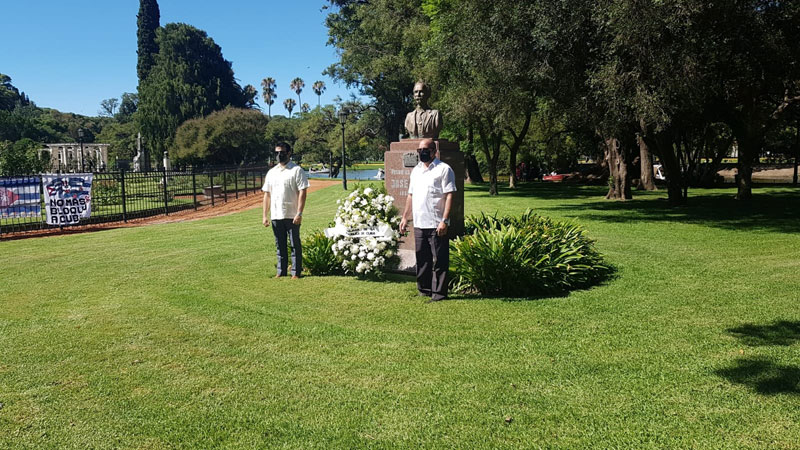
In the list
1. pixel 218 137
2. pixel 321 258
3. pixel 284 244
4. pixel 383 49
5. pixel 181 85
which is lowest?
pixel 321 258

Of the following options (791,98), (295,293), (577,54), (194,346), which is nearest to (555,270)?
(295,293)

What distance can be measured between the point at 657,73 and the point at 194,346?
42.6ft

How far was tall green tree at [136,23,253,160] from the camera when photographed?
71062 mm

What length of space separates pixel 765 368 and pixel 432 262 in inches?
148

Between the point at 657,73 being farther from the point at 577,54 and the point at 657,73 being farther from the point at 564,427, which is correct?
the point at 564,427

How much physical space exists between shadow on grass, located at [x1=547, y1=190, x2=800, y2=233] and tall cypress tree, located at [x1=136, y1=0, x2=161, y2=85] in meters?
82.1

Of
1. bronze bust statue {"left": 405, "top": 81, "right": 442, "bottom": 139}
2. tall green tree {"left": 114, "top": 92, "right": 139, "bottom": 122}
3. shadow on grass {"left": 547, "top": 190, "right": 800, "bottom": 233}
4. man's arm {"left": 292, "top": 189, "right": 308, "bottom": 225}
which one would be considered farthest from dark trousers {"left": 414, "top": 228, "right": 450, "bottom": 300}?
tall green tree {"left": 114, "top": 92, "right": 139, "bottom": 122}

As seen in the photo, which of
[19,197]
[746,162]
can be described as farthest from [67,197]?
[746,162]

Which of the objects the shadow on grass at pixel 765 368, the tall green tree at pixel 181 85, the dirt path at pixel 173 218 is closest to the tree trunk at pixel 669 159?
the shadow on grass at pixel 765 368

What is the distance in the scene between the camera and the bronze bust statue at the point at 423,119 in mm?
8906

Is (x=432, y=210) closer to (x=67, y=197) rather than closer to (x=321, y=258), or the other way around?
(x=321, y=258)

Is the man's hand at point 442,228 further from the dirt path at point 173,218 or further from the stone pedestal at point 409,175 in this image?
the dirt path at point 173,218

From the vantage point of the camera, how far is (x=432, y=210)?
22.6 feet

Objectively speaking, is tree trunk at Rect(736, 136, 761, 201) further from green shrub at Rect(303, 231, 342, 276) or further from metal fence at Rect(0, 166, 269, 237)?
metal fence at Rect(0, 166, 269, 237)
